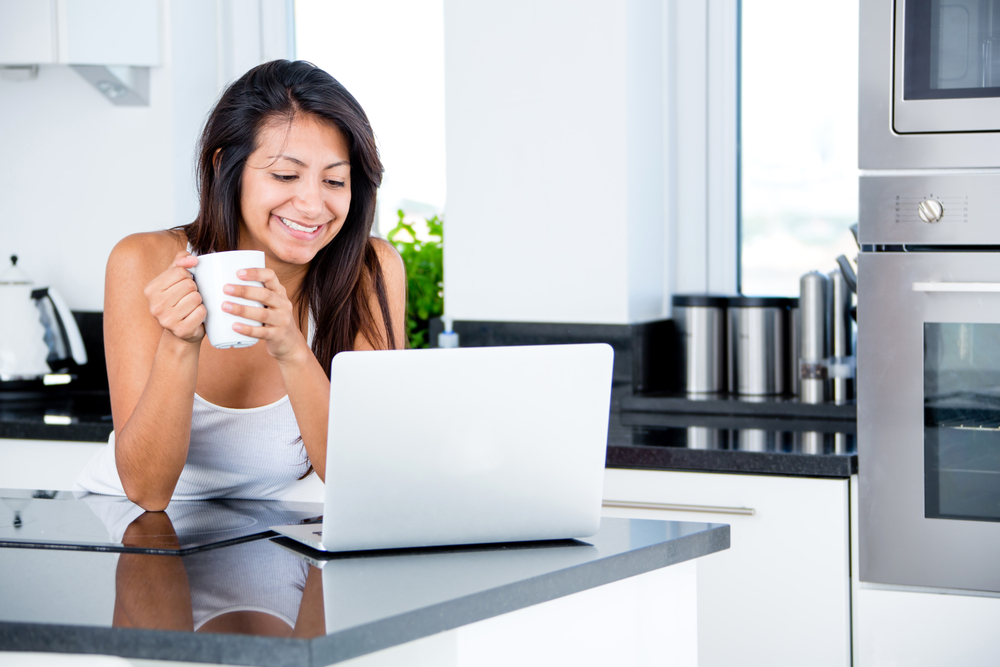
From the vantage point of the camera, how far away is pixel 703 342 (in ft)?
7.88

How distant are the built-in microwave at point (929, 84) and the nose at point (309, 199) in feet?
3.12

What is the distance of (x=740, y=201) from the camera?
260cm

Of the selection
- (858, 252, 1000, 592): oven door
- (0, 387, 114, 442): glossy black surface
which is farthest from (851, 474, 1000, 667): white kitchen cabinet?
(0, 387, 114, 442): glossy black surface

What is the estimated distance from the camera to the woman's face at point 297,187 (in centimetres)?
147

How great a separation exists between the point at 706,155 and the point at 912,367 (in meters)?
0.95

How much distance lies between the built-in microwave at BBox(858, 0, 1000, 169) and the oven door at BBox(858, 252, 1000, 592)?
0.57 ft

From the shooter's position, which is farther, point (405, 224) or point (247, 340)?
point (405, 224)

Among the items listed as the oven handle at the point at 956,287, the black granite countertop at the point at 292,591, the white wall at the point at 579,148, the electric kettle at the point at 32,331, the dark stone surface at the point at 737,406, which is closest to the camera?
the black granite countertop at the point at 292,591

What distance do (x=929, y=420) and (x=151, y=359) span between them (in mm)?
1272

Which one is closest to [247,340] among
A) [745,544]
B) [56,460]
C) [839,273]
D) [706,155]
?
[745,544]

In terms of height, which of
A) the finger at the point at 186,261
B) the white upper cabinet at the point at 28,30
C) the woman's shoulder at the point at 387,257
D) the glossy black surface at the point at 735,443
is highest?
the white upper cabinet at the point at 28,30

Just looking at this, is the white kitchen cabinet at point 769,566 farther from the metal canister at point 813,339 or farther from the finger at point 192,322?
the finger at point 192,322

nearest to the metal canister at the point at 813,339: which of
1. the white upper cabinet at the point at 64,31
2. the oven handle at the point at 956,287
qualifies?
the oven handle at the point at 956,287

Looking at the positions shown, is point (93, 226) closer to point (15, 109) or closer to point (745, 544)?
point (15, 109)
